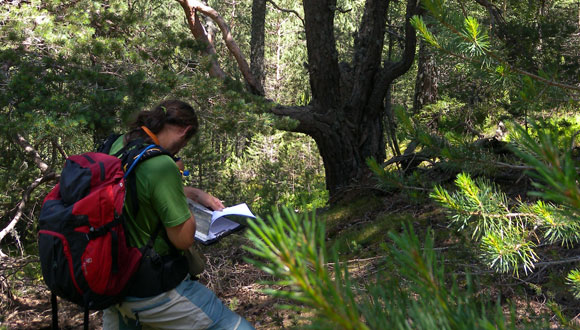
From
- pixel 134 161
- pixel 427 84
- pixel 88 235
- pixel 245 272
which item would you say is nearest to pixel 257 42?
pixel 427 84

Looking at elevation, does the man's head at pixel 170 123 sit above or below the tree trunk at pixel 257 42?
below

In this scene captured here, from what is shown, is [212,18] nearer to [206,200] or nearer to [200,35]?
[200,35]

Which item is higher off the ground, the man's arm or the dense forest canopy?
the dense forest canopy

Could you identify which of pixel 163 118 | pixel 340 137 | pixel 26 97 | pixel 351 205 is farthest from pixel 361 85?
pixel 163 118

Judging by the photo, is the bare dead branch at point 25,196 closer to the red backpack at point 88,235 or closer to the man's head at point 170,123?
the man's head at point 170,123

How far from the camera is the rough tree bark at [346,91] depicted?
25.9 feet

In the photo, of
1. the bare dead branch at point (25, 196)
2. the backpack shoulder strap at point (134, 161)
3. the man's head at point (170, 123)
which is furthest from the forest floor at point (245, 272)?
the backpack shoulder strap at point (134, 161)

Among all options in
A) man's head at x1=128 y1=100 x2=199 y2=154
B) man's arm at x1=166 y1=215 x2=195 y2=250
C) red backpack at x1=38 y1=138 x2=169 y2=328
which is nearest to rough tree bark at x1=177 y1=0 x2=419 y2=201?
man's head at x1=128 y1=100 x2=199 y2=154

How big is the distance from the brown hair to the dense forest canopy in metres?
0.76

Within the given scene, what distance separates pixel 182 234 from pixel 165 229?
10cm

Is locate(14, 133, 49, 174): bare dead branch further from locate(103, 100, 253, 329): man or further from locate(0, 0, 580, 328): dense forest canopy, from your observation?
locate(103, 100, 253, 329): man

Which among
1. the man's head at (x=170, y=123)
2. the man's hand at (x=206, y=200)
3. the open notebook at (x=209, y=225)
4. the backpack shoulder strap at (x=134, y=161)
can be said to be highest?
the man's head at (x=170, y=123)

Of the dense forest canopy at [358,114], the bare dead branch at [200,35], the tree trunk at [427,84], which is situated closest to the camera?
the dense forest canopy at [358,114]

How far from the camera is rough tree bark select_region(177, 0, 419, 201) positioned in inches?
311
